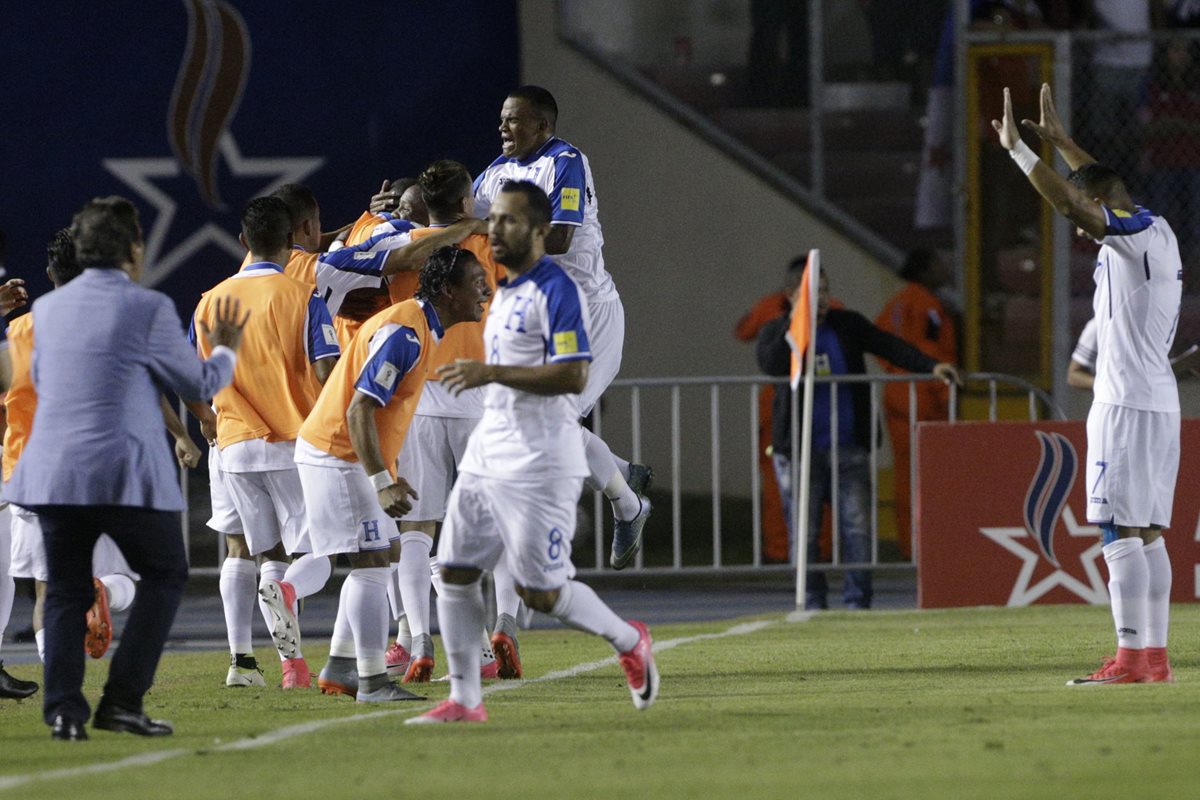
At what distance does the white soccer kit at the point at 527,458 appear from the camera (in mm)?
6668

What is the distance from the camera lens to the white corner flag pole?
41.9ft

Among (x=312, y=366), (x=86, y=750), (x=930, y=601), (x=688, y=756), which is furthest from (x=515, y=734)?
(x=930, y=601)

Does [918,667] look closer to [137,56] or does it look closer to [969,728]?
[969,728]

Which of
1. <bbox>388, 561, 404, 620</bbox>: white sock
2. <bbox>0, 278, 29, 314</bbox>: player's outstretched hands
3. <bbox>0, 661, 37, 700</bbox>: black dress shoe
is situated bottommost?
<bbox>0, 661, 37, 700</bbox>: black dress shoe

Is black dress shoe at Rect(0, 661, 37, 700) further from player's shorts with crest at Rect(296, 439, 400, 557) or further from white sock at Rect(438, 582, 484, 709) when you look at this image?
white sock at Rect(438, 582, 484, 709)

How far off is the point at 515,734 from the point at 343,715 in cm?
95

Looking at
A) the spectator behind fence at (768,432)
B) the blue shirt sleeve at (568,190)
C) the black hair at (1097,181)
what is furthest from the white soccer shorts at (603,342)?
the spectator behind fence at (768,432)

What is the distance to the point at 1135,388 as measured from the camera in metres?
8.40

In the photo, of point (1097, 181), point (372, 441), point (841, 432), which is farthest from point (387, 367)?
point (841, 432)

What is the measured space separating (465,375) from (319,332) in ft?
7.72

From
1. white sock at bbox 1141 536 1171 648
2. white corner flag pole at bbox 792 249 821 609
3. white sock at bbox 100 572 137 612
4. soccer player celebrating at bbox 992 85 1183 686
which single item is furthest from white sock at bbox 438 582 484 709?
white corner flag pole at bbox 792 249 821 609

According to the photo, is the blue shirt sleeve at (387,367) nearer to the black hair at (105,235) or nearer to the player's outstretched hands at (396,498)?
the player's outstretched hands at (396,498)

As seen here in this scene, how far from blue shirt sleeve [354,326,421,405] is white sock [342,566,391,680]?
29.2 inches

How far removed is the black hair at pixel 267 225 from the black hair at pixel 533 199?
6.96 feet
